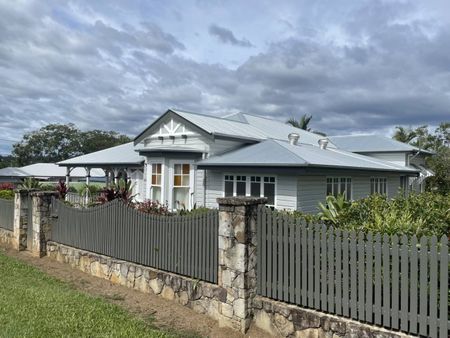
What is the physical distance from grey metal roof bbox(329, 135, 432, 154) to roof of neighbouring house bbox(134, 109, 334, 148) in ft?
17.5

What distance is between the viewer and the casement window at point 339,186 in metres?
15.3

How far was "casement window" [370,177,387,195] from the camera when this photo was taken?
1919 cm

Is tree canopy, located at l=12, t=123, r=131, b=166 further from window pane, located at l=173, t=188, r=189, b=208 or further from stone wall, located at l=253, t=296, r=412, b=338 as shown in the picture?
stone wall, located at l=253, t=296, r=412, b=338

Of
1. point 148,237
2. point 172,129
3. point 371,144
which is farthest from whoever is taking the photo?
point 371,144

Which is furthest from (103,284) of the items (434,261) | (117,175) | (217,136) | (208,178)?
(117,175)

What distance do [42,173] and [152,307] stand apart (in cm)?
5196

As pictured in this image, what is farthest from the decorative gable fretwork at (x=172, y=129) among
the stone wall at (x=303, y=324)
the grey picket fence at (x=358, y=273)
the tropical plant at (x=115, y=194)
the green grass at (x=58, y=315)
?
the stone wall at (x=303, y=324)

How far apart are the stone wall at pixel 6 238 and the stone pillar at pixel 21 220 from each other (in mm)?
777

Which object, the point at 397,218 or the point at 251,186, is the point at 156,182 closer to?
the point at 251,186

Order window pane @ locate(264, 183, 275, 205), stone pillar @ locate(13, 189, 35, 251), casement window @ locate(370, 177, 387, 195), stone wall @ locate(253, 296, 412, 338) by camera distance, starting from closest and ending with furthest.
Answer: stone wall @ locate(253, 296, 412, 338) → stone pillar @ locate(13, 189, 35, 251) → window pane @ locate(264, 183, 275, 205) → casement window @ locate(370, 177, 387, 195)

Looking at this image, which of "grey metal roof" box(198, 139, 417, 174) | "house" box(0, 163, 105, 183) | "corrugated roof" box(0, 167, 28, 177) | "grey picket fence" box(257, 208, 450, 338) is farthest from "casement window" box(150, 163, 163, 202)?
"corrugated roof" box(0, 167, 28, 177)

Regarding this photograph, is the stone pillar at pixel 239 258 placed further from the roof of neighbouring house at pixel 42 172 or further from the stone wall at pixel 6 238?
the roof of neighbouring house at pixel 42 172

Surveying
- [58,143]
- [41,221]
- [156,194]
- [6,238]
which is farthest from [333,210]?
[58,143]

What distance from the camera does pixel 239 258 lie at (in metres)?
6.29
